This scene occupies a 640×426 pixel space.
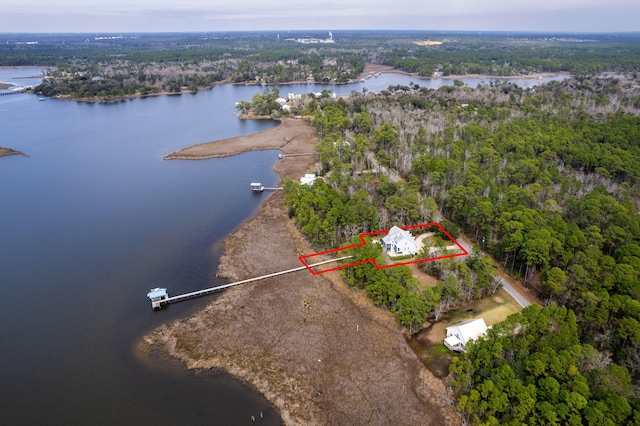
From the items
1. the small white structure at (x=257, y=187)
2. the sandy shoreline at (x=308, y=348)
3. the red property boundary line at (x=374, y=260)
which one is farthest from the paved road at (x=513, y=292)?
the small white structure at (x=257, y=187)

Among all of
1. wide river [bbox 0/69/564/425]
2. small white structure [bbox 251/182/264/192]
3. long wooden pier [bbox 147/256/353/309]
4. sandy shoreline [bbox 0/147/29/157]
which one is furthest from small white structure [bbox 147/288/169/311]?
sandy shoreline [bbox 0/147/29/157]

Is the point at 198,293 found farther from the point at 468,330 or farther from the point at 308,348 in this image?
the point at 468,330

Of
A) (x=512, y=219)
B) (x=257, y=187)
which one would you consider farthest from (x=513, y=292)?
(x=257, y=187)

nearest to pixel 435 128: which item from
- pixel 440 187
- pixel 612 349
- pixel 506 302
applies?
pixel 440 187

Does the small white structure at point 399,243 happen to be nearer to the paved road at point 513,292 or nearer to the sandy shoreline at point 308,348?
the paved road at point 513,292

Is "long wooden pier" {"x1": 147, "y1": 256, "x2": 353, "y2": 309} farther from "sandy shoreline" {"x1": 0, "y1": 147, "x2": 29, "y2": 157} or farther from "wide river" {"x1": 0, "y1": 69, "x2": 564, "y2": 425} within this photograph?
"sandy shoreline" {"x1": 0, "y1": 147, "x2": 29, "y2": 157}

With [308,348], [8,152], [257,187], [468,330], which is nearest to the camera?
[468,330]

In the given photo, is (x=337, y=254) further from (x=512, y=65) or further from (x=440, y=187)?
(x=512, y=65)

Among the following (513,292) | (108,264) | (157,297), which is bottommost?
(513,292)
